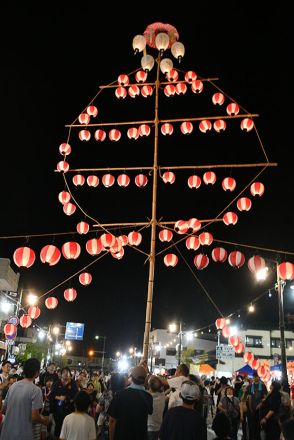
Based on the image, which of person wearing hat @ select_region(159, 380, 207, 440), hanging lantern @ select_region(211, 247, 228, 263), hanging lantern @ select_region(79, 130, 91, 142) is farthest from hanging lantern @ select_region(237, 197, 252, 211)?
person wearing hat @ select_region(159, 380, 207, 440)

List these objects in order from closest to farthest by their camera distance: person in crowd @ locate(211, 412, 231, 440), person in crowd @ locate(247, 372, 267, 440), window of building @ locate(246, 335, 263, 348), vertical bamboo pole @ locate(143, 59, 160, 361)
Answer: person in crowd @ locate(211, 412, 231, 440) < person in crowd @ locate(247, 372, 267, 440) < vertical bamboo pole @ locate(143, 59, 160, 361) < window of building @ locate(246, 335, 263, 348)

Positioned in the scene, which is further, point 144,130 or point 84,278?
point 84,278

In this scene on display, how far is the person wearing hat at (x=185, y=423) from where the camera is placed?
185 inches

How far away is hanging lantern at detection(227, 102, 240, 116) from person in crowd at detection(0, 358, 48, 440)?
12788 mm

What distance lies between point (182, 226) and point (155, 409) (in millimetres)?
7750

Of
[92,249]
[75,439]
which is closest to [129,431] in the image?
[75,439]

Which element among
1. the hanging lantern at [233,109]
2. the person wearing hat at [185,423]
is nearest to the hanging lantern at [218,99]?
the hanging lantern at [233,109]

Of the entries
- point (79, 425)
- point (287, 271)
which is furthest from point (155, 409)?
point (287, 271)

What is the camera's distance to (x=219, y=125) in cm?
1555

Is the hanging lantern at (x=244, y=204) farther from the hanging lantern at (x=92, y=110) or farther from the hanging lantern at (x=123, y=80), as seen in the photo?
the hanging lantern at (x=92, y=110)

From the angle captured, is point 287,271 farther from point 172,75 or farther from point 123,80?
point 123,80

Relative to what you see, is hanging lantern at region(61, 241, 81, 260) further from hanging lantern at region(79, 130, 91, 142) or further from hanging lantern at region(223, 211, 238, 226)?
hanging lantern at region(223, 211, 238, 226)

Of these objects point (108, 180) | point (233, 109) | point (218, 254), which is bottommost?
point (218, 254)

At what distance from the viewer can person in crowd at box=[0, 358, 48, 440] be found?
17.4 ft
